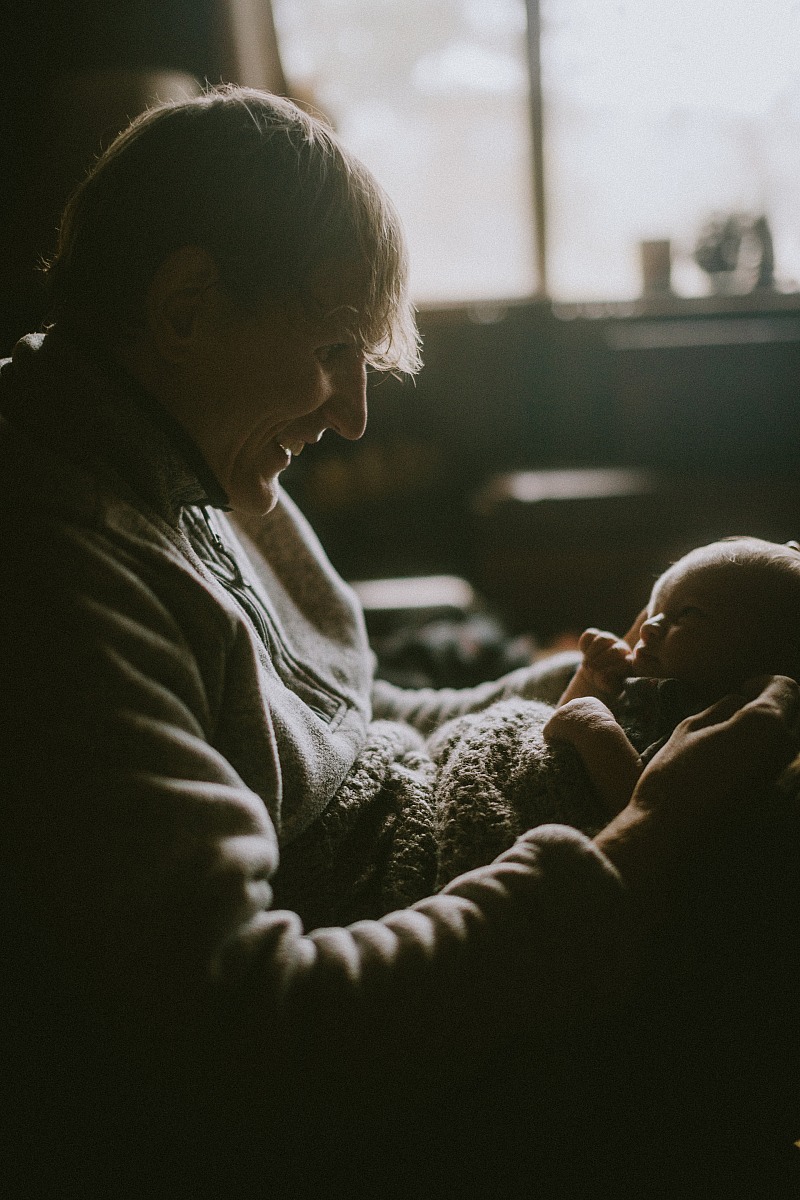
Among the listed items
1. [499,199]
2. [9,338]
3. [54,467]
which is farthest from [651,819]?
[499,199]

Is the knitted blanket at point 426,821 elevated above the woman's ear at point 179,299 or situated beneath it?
situated beneath

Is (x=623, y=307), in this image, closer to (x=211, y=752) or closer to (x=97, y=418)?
(x=97, y=418)

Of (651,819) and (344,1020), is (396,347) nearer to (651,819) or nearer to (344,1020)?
(651,819)

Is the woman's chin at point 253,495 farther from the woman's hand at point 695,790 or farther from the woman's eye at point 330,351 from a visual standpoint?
the woman's hand at point 695,790

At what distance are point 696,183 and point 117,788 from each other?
3.16 meters

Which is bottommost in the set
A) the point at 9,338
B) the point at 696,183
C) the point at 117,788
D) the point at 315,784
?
the point at 315,784

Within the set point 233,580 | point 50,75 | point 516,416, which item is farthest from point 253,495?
point 516,416

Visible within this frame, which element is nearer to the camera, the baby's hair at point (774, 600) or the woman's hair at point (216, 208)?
the woman's hair at point (216, 208)

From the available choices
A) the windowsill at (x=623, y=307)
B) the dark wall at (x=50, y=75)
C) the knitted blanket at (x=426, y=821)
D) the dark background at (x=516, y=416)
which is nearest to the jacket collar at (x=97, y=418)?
the knitted blanket at (x=426, y=821)

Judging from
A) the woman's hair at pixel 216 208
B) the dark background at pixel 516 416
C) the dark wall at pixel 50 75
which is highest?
the dark wall at pixel 50 75

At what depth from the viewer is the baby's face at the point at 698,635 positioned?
35.1 inches

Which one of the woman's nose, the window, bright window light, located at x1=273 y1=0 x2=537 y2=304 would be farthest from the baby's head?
the window

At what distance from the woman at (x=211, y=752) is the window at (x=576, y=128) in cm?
244

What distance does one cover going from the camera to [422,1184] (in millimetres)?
635
